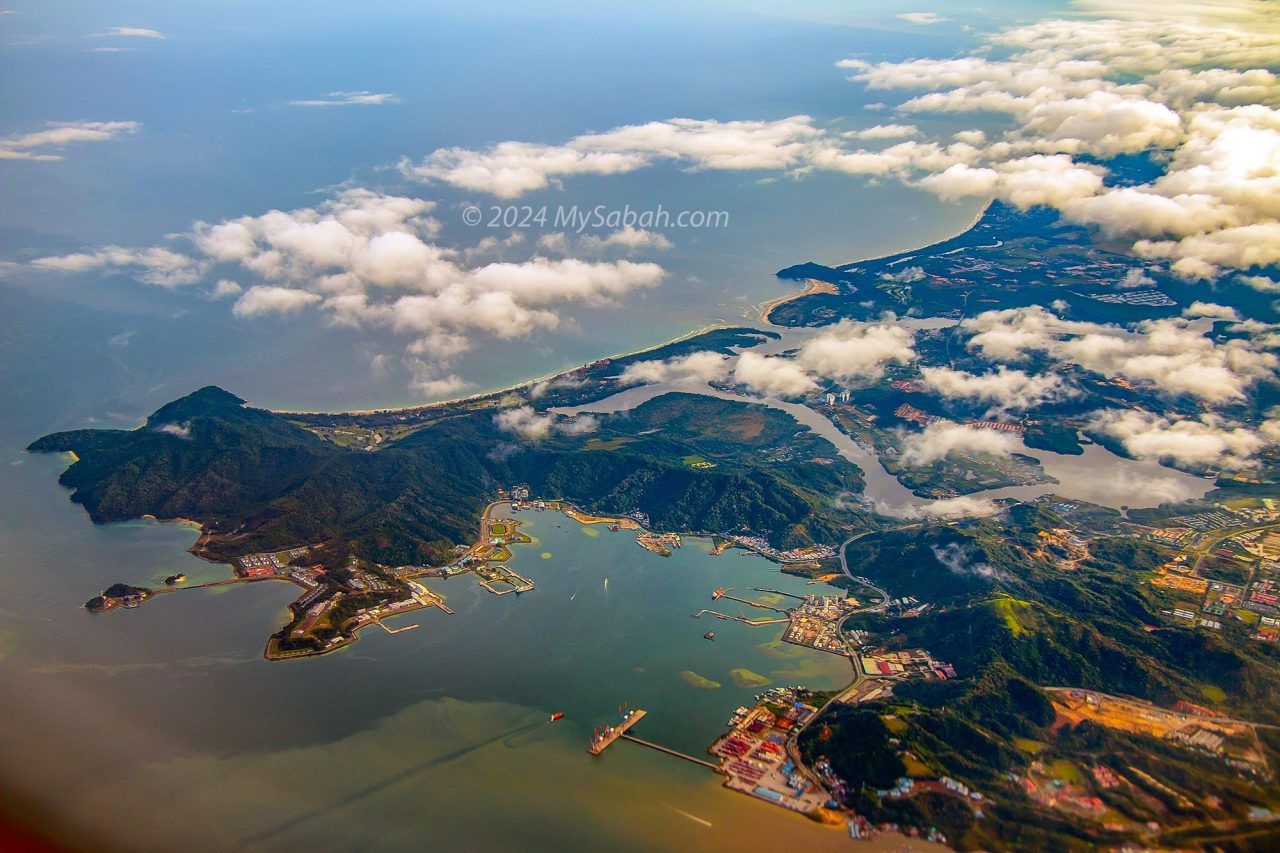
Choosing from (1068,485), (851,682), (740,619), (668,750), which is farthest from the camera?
(1068,485)

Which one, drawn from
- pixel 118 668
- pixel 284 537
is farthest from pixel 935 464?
pixel 118 668

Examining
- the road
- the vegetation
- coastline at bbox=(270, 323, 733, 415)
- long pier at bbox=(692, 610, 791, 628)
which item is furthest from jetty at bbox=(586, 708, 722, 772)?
coastline at bbox=(270, 323, 733, 415)

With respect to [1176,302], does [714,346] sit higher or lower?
lower

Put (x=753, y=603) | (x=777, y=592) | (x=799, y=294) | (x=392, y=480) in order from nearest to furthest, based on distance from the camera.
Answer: (x=753, y=603) < (x=777, y=592) < (x=392, y=480) < (x=799, y=294)

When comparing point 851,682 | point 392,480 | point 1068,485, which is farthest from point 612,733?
point 1068,485

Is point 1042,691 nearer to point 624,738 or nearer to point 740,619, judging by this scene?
point 740,619

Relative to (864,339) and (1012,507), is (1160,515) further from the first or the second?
(864,339)

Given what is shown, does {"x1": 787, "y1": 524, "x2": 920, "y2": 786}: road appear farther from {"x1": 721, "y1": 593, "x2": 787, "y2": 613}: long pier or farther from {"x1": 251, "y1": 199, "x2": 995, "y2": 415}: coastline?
{"x1": 251, "y1": 199, "x2": 995, "y2": 415}: coastline

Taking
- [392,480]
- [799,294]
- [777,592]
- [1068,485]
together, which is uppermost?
[799,294]
